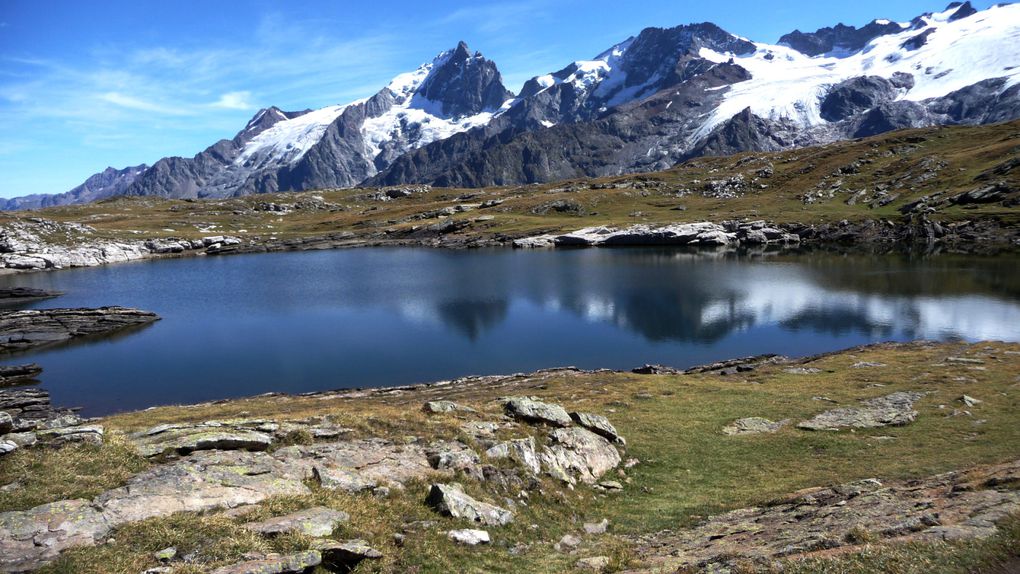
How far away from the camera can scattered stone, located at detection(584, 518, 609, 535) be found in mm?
20691

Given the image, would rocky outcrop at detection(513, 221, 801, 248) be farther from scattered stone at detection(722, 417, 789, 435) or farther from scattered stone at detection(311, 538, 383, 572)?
scattered stone at detection(311, 538, 383, 572)

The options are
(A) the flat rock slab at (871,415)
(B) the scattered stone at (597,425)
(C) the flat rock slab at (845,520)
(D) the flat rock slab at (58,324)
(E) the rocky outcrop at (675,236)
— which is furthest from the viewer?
(E) the rocky outcrop at (675,236)

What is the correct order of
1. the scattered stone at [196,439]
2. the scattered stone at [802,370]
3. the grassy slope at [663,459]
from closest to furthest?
the grassy slope at [663,459] < the scattered stone at [196,439] < the scattered stone at [802,370]

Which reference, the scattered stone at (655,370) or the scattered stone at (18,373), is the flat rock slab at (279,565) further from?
the scattered stone at (18,373)

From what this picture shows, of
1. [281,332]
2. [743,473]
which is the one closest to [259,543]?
[743,473]

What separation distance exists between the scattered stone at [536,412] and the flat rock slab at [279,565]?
1592 cm

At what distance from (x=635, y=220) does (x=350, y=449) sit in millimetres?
180443

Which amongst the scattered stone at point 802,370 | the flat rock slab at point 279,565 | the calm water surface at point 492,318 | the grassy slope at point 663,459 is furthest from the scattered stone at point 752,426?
the calm water surface at point 492,318

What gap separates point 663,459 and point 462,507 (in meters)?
14.0

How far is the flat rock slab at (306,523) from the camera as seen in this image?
594 inches

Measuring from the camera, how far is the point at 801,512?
18.8 m

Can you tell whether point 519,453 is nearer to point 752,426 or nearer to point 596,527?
point 596,527

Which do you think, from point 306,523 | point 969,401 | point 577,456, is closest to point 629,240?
point 969,401

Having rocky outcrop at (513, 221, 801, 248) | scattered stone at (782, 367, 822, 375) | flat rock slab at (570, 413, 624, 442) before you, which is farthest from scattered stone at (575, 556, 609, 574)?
rocky outcrop at (513, 221, 801, 248)
